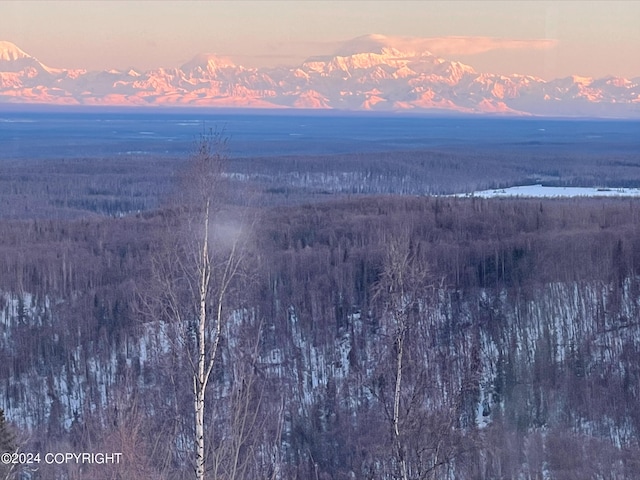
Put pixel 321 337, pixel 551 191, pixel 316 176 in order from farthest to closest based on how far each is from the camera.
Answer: pixel 316 176 → pixel 551 191 → pixel 321 337

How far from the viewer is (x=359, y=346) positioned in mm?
24828

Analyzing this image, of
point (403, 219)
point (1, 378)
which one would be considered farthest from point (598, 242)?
point (1, 378)

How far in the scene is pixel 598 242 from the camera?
1167 inches

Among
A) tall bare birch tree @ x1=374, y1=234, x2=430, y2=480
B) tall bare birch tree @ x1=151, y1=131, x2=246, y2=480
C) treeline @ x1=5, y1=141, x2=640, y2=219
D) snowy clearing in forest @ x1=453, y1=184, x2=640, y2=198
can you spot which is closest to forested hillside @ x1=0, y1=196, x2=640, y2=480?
tall bare birch tree @ x1=374, y1=234, x2=430, y2=480

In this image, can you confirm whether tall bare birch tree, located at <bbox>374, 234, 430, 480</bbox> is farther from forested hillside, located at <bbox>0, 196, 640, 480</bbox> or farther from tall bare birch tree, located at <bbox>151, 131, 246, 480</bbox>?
tall bare birch tree, located at <bbox>151, 131, 246, 480</bbox>

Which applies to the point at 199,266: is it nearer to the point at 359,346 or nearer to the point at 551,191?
the point at 359,346

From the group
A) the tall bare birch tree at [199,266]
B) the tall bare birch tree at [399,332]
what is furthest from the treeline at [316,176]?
the tall bare birch tree at [199,266]

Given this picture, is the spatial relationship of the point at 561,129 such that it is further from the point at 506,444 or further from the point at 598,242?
the point at 506,444

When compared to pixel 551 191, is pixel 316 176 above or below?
below

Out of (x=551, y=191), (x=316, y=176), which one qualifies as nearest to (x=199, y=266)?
(x=551, y=191)

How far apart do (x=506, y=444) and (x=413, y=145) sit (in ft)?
324

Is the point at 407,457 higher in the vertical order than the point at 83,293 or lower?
higher

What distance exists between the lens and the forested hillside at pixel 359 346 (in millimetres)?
11742

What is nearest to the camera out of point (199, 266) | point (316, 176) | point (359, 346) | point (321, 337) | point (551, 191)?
point (199, 266)
